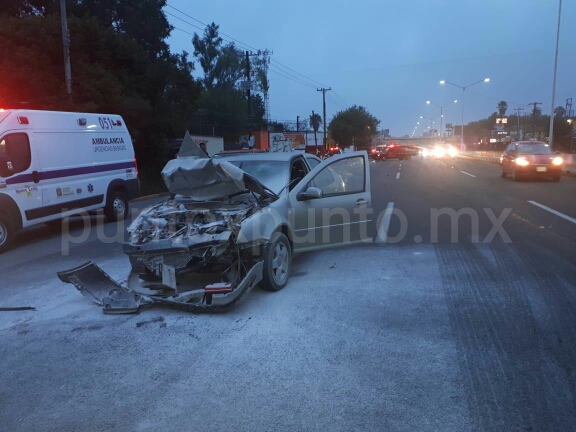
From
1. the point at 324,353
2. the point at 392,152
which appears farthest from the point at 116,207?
the point at 392,152

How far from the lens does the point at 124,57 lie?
23.6m

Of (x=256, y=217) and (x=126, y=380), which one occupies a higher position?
(x=256, y=217)

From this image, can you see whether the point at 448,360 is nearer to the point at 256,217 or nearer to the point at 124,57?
the point at 256,217

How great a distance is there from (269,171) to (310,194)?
0.89 m

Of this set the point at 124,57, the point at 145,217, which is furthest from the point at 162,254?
the point at 124,57

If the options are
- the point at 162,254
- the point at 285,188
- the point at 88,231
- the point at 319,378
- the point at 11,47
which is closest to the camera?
the point at 319,378

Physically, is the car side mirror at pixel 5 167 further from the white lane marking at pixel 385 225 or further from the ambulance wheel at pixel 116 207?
the white lane marking at pixel 385 225

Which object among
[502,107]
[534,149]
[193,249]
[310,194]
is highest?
[502,107]

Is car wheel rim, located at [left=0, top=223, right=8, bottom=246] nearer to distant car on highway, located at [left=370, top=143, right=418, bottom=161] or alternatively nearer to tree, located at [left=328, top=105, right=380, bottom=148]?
distant car on highway, located at [left=370, top=143, right=418, bottom=161]

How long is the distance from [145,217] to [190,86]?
23704 mm

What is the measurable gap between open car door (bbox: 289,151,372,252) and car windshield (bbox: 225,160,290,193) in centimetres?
26

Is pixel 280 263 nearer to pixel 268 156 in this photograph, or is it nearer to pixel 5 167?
pixel 268 156

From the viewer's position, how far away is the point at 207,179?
251 inches

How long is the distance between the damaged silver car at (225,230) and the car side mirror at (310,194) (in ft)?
0.04
